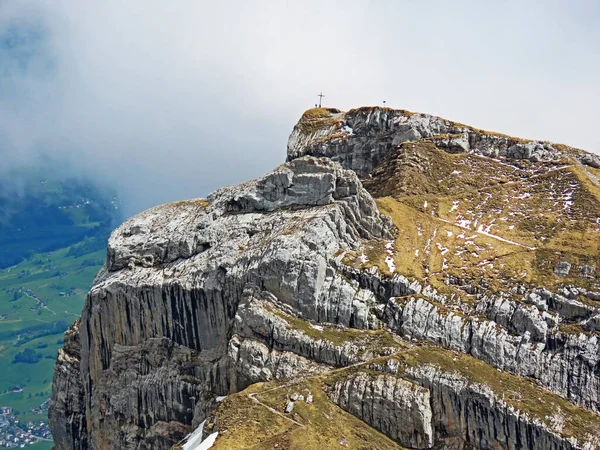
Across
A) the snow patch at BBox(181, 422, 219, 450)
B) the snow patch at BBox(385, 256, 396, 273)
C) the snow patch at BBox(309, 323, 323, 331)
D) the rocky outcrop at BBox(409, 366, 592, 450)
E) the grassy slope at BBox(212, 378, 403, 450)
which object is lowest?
the snow patch at BBox(181, 422, 219, 450)

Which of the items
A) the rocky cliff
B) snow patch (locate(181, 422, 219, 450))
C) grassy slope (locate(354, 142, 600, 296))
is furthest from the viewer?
grassy slope (locate(354, 142, 600, 296))

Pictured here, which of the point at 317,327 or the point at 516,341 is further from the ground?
the point at 516,341

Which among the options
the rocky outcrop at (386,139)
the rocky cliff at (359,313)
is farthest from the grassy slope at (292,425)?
the rocky outcrop at (386,139)

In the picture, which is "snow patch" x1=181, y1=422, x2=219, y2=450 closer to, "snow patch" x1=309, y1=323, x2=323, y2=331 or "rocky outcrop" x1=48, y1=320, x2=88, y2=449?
"snow patch" x1=309, y1=323, x2=323, y2=331

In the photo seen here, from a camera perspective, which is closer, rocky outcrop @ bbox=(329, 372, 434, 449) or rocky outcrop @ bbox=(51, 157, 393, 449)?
rocky outcrop @ bbox=(329, 372, 434, 449)

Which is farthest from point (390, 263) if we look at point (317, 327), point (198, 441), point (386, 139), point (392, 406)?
point (386, 139)

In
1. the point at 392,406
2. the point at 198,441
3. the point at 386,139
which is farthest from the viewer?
the point at 386,139

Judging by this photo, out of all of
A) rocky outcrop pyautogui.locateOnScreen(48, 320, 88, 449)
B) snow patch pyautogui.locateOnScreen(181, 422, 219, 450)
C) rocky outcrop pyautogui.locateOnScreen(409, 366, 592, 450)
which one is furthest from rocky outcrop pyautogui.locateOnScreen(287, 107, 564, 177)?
snow patch pyautogui.locateOnScreen(181, 422, 219, 450)

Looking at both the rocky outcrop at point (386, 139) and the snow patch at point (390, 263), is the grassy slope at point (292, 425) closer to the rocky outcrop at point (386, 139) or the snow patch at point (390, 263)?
the snow patch at point (390, 263)

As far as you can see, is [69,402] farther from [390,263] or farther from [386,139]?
[386,139]
